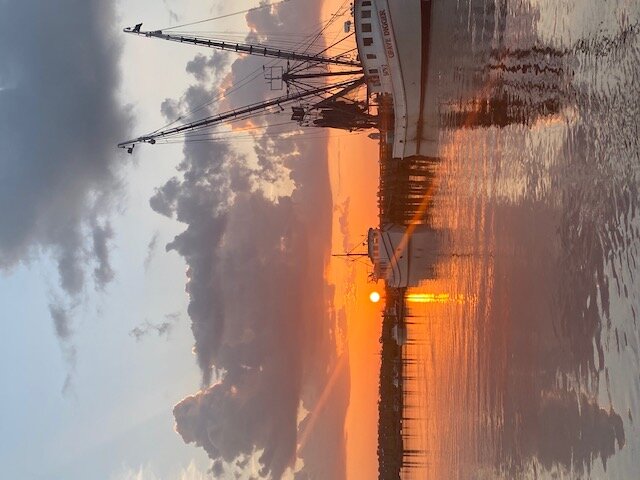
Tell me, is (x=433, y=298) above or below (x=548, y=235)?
below

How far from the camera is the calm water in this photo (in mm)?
6320

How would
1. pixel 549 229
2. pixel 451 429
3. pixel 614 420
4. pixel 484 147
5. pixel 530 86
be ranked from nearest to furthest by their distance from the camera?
pixel 614 420 → pixel 549 229 → pixel 530 86 → pixel 484 147 → pixel 451 429

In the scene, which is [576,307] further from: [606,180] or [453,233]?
[453,233]

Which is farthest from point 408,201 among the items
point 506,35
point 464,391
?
point 506,35

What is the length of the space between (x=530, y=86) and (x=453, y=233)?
1154cm

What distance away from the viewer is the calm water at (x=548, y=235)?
6320mm

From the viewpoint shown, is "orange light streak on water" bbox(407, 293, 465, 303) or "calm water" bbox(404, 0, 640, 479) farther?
"orange light streak on water" bbox(407, 293, 465, 303)

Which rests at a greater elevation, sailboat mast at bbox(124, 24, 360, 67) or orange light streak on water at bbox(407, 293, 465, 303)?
sailboat mast at bbox(124, 24, 360, 67)

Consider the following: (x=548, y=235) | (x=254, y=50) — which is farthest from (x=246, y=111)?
(x=548, y=235)

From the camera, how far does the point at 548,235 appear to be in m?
9.48

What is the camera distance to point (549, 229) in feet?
30.8

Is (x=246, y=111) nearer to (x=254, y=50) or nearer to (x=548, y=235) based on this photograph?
(x=254, y=50)

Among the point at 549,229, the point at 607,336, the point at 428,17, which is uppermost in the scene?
the point at 428,17

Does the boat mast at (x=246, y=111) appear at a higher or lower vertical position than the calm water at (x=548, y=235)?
higher
